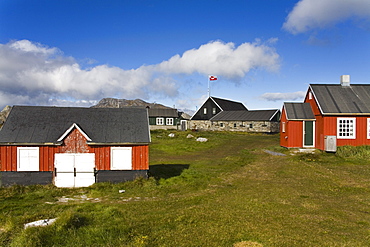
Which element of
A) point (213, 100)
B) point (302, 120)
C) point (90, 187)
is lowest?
point (90, 187)

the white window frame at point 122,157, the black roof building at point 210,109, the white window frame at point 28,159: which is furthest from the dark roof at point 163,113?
the white window frame at point 28,159

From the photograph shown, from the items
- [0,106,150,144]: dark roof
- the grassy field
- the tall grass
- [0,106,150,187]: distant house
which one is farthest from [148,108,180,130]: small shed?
[0,106,150,187]: distant house

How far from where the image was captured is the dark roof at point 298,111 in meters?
31.0

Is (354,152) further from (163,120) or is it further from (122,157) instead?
(163,120)

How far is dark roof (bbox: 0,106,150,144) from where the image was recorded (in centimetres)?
1841

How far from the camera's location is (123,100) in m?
196

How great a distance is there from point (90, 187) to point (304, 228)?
1275cm

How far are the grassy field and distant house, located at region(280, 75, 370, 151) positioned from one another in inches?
188

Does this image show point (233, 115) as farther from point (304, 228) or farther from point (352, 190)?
point (304, 228)

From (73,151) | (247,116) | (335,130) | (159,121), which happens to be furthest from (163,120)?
(73,151)

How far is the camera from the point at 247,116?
6197cm

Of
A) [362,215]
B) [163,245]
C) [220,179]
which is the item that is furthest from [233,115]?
[163,245]

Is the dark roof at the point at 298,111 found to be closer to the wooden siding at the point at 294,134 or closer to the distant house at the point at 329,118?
the distant house at the point at 329,118

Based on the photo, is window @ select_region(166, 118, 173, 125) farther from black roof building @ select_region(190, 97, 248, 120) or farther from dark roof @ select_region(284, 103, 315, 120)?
dark roof @ select_region(284, 103, 315, 120)
